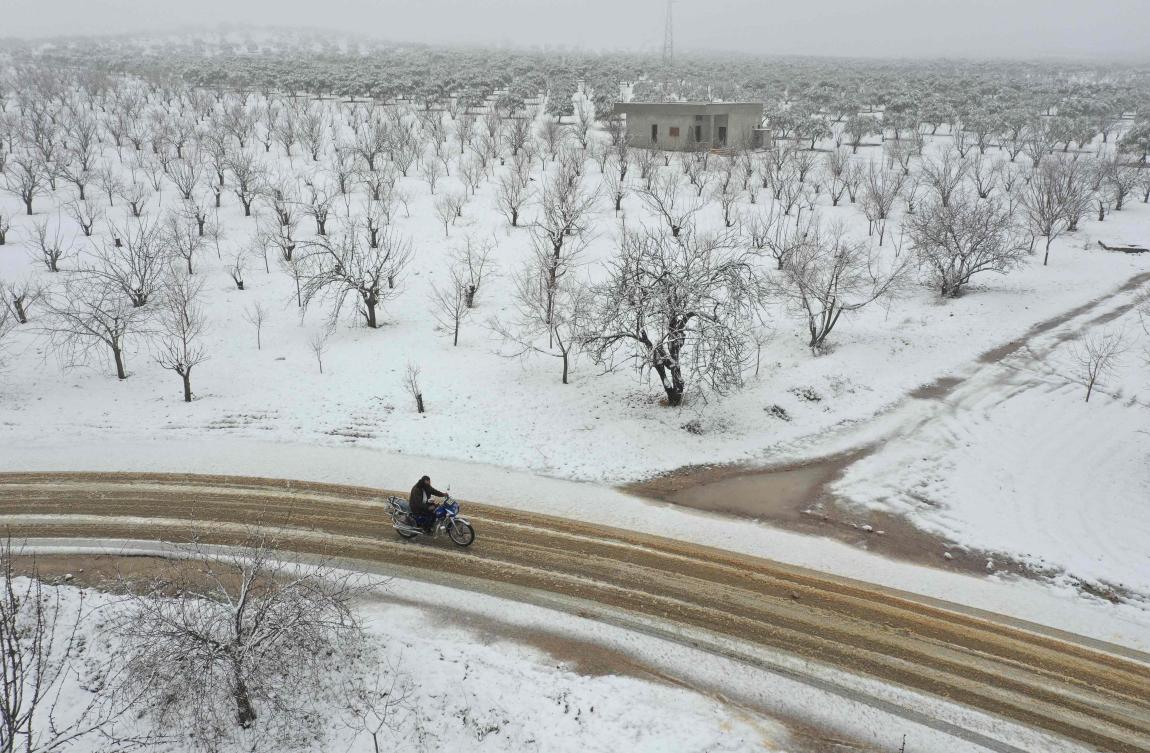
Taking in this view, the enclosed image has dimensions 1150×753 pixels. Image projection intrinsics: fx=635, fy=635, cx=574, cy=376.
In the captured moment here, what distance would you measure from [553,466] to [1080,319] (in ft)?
95.7

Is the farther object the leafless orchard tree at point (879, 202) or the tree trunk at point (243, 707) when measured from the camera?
the leafless orchard tree at point (879, 202)

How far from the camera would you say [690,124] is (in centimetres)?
5947

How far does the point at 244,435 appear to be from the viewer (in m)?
20.8

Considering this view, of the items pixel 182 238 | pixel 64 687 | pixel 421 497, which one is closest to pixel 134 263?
pixel 182 238

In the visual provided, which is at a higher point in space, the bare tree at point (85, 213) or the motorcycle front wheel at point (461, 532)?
the bare tree at point (85, 213)

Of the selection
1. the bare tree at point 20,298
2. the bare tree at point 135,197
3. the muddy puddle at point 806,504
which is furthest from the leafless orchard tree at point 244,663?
the bare tree at point 135,197

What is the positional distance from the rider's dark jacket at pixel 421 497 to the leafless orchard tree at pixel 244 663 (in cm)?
293

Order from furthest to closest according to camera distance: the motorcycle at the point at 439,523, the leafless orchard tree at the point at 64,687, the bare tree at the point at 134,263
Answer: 1. the bare tree at the point at 134,263
2. the motorcycle at the point at 439,523
3. the leafless orchard tree at the point at 64,687

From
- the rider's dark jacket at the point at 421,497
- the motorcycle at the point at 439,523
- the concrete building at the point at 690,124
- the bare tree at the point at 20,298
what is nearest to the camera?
the rider's dark jacket at the point at 421,497

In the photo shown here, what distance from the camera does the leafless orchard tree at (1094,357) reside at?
2422cm

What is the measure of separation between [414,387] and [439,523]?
877 centimetres

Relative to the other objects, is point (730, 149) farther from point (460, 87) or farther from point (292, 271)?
point (460, 87)

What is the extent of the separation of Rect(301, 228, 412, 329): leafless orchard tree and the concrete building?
105ft

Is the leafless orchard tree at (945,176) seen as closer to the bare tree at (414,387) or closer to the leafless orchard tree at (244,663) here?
the bare tree at (414,387)
